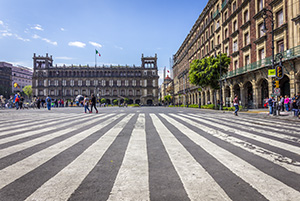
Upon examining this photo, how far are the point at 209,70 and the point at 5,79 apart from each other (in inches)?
3949

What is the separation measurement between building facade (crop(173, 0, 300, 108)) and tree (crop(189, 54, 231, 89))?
1.23 meters

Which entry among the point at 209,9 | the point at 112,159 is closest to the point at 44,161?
the point at 112,159

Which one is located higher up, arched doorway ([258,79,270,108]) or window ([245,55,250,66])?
window ([245,55,250,66])

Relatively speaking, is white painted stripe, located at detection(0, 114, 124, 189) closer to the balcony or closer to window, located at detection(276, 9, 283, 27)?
the balcony

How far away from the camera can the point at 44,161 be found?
3090 millimetres

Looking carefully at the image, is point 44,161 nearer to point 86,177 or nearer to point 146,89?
point 86,177

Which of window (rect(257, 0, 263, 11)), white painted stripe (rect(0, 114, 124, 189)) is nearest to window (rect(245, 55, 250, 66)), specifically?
window (rect(257, 0, 263, 11))

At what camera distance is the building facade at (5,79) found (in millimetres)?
86287

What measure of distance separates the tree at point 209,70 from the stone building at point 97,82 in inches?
2165

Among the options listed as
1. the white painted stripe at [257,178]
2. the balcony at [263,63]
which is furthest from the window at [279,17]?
the white painted stripe at [257,178]

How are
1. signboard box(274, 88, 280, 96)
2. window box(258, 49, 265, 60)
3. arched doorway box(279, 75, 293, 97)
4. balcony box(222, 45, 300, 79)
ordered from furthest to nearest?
window box(258, 49, 265, 60) → arched doorway box(279, 75, 293, 97) → balcony box(222, 45, 300, 79) → signboard box(274, 88, 280, 96)

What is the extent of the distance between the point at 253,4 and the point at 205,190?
26405 millimetres

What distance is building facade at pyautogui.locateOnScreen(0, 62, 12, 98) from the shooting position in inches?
3397

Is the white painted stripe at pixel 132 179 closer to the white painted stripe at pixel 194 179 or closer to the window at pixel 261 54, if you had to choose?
the white painted stripe at pixel 194 179
